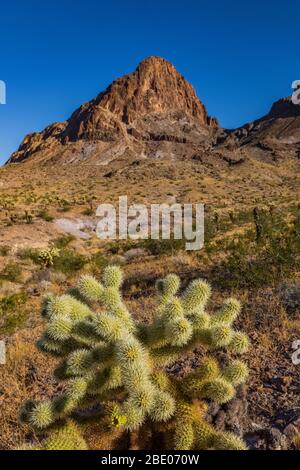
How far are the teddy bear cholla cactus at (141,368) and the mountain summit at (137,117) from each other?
80.6 m

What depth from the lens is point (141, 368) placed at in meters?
2.81

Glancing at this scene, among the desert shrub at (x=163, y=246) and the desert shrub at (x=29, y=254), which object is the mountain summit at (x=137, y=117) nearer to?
the desert shrub at (x=29, y=254)

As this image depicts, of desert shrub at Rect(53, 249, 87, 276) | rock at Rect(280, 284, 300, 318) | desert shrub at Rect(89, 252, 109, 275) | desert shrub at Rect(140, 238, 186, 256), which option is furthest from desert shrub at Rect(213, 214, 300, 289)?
desert shrub at Rect(53, 249, 87, 276)

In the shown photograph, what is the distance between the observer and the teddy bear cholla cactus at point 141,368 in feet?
9.51

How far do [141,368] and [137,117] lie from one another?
104 m

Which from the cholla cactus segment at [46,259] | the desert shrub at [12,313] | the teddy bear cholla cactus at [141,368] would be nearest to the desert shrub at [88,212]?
the cholla cactus segment at [46,259]

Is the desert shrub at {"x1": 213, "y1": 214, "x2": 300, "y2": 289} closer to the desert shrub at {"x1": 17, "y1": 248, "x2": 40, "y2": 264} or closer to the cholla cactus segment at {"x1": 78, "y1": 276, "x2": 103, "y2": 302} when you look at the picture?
the cholla cactus segment at {"x1": 78, "y1": 276, "x2": 103, "y2": 302}

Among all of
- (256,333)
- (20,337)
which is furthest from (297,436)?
(20,337)

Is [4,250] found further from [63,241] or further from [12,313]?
[12,313]

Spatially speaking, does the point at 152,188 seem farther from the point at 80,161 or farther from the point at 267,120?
the point at 267,120

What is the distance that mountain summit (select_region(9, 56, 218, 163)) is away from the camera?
9246 cm

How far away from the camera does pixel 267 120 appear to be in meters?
112

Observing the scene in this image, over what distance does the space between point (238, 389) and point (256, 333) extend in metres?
1.82

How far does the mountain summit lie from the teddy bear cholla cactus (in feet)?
265
